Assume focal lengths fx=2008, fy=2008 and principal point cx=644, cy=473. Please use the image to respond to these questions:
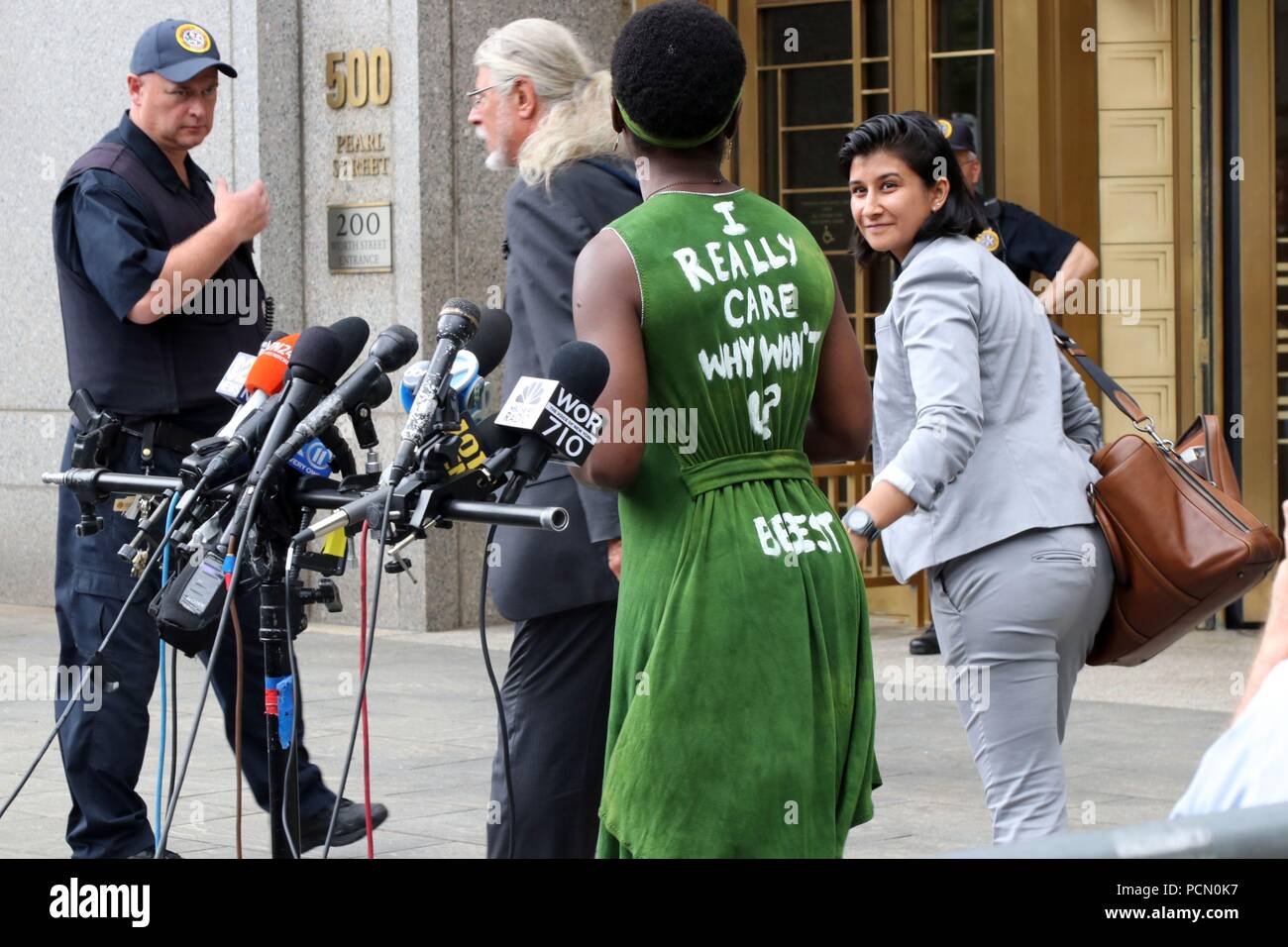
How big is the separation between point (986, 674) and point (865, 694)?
881 mm

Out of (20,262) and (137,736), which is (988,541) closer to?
(137,736)

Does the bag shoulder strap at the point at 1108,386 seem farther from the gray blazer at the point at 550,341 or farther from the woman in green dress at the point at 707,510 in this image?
the woman in green dress at the point at 707,510

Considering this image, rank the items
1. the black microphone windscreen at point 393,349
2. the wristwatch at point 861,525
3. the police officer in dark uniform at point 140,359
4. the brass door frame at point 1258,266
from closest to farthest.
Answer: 1. the black microphone windscreen at point 393,349
2. the wristwatch at point 861,525
3. the police officer in dark uniform at point 140,359
4. the brass door frame at point 1258,266

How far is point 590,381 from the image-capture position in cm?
295

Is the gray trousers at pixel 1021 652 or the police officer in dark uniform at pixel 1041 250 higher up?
the police officer in dark uniform at pixel 1041 250

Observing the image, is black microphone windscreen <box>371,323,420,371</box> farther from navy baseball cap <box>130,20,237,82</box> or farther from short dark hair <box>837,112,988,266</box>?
navy baseball cap <box>130,20,237,82</box>

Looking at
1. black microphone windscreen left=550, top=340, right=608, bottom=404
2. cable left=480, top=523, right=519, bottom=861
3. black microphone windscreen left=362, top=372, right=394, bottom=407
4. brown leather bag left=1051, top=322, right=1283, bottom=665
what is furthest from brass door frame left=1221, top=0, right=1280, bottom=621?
black microphone windscreen left=550, top=340, right=608, bottom=404

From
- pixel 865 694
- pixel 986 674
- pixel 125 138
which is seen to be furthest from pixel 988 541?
pixel 125 138

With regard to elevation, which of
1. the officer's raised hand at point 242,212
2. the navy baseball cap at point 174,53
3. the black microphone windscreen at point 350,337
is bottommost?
the black microphone windscreen at point 350,337

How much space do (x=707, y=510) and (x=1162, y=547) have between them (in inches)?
56.1

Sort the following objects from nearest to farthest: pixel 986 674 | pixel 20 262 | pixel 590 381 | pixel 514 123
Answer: pixel 590 381 < pixel 986 674 < pixel 514 123 < pixel 20 262

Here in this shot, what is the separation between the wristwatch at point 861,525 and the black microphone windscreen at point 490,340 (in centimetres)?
69

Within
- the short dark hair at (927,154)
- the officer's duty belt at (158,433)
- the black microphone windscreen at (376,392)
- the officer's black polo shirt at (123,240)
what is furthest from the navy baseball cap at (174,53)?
the black microphone windscreen at (376,392)

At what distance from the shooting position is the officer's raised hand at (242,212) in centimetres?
521
